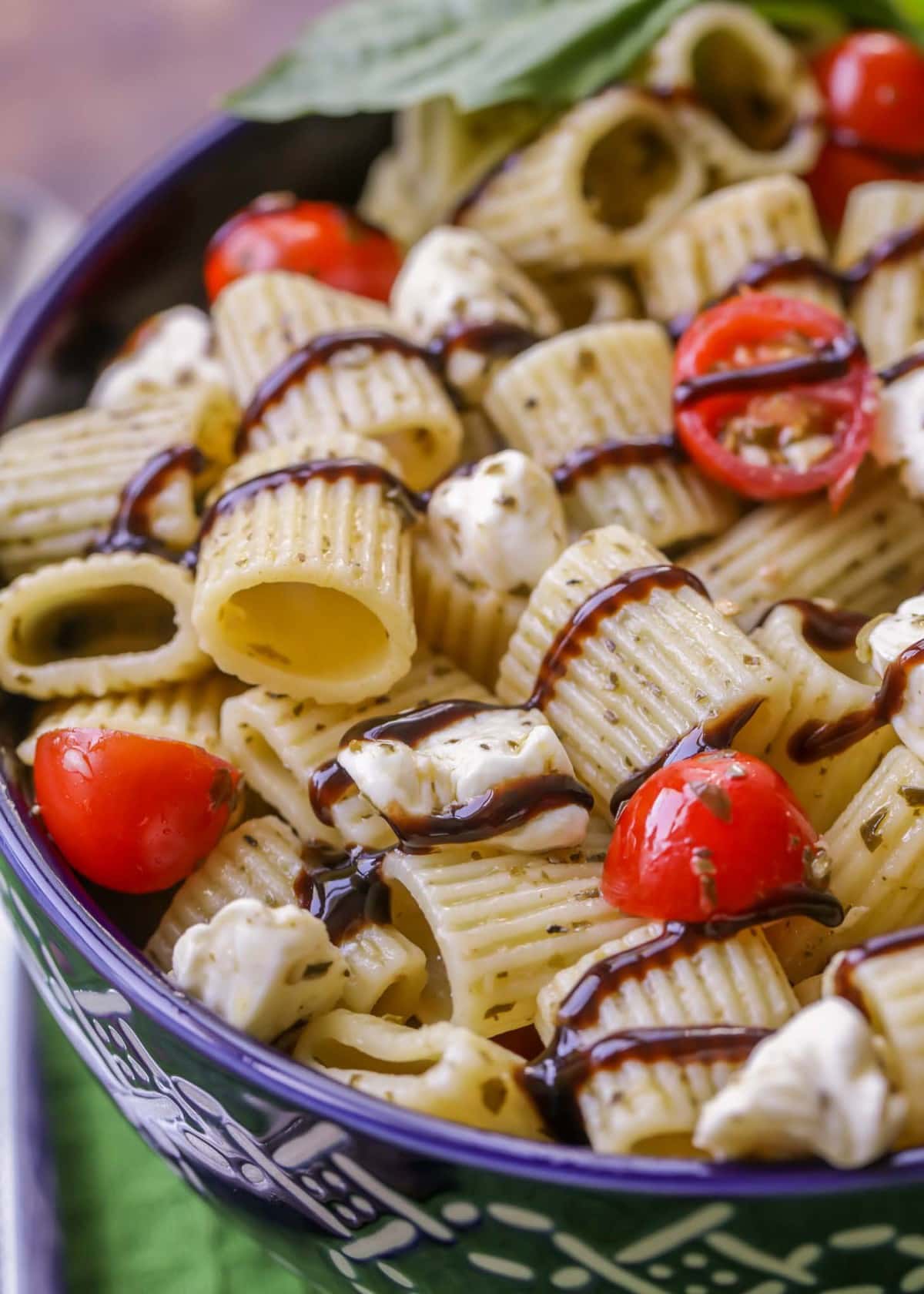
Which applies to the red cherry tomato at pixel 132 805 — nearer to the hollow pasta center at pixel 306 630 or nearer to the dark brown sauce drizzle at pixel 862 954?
the hollow pasta center at pixel 306 630

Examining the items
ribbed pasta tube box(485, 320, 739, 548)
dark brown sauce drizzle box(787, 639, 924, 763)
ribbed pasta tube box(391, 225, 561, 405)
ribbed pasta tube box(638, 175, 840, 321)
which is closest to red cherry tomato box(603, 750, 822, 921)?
dark brown sauce drizzle box(787, 639, 924, 763)

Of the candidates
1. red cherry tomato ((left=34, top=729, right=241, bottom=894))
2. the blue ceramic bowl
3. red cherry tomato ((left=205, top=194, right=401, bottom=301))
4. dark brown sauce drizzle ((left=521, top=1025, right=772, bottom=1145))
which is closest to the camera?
the blue ceramic bowl

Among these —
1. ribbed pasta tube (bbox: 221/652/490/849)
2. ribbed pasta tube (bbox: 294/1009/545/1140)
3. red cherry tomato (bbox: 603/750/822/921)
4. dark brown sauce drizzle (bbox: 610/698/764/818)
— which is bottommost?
ribbed pasta tube (bbox: 294/1009/545/1140)

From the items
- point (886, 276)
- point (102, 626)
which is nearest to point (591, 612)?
point (102, 626)

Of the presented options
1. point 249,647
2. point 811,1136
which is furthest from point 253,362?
point 811,1136

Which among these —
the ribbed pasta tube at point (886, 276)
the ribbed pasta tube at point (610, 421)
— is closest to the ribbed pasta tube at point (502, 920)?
the ribbed pasta tube at point (610, 421)

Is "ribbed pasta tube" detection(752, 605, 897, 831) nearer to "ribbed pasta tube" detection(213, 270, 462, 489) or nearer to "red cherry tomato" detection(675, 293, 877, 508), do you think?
"red cherry tomato" detection(675, 293, 877, 508)
